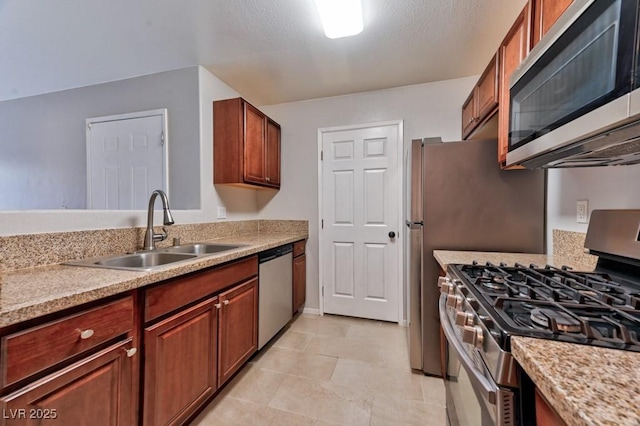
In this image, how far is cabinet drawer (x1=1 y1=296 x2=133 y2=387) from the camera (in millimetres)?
704

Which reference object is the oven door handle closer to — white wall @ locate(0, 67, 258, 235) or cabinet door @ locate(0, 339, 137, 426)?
cabinet door @ locate(0, 339, 137, 426)

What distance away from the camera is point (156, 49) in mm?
2023

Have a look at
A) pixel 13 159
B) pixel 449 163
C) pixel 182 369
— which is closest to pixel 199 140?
pixel 182 369

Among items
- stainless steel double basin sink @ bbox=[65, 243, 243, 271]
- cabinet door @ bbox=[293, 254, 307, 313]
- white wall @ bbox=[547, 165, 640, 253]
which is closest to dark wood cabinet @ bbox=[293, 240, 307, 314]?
cabinet door @ bbox=[293, 254, 307, 313]

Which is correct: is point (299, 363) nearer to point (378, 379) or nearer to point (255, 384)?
point (255, 384)

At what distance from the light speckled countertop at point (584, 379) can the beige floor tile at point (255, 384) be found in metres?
1.56

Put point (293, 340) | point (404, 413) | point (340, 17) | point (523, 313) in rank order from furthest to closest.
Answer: point (293, 340)
point (340, 17)
point (404, 413)
point (523, 313)

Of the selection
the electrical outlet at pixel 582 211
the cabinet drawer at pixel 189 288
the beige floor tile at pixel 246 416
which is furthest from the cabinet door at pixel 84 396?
the electrical outlet at pixel 582 211

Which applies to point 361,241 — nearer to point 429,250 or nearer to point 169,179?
point 429,250

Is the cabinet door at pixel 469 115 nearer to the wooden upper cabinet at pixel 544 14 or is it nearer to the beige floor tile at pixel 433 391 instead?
the wooden upper cabinet at pixel 544 14

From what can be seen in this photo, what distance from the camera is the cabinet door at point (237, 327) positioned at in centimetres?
155

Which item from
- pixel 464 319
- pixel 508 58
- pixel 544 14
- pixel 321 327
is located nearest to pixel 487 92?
pixel 508 58

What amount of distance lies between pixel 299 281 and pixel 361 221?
0.92m

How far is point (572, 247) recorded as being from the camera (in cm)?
138
